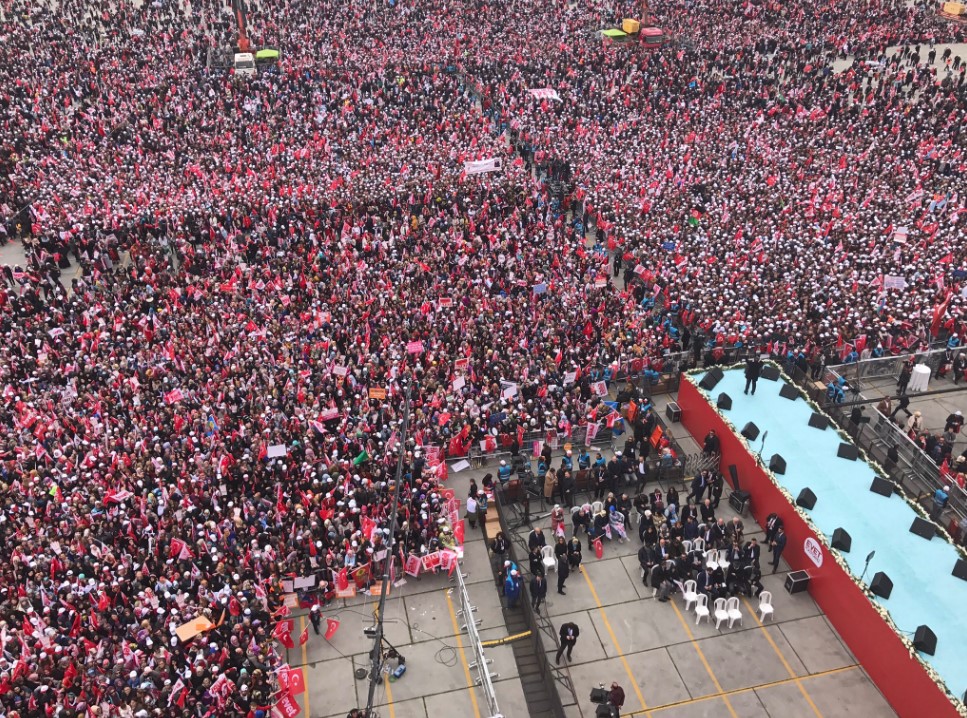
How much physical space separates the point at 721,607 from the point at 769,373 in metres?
9.32

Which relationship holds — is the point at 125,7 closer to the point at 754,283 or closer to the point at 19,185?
the point at 19,185

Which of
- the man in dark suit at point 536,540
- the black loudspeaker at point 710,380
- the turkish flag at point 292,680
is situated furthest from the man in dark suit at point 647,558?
the turkish flag at point 292,680

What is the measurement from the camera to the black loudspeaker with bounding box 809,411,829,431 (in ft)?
79.8

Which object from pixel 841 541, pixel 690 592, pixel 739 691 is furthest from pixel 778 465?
pixel 739 691

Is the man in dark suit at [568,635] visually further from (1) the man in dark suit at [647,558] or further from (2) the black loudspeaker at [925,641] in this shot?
(2) the black loudspeaker at [925,641]

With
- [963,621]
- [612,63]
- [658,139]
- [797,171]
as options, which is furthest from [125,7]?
[963,621]

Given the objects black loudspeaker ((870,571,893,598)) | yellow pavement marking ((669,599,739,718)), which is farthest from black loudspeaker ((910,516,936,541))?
yellow pavement marking ((669,599,739,718))

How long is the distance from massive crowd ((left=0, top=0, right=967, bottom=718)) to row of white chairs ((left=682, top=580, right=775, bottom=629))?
22.6 feet

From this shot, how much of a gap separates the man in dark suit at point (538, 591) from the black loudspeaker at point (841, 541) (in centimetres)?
737

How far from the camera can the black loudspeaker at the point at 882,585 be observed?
18.7 metres

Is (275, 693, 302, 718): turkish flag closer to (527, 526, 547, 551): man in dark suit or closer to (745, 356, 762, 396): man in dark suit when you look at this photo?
(527, 526, 547, 551): man in dark suit

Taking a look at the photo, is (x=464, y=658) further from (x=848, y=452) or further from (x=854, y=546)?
(x=848, y=452)

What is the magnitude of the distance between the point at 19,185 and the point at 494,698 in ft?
124

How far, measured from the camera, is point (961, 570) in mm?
19172
